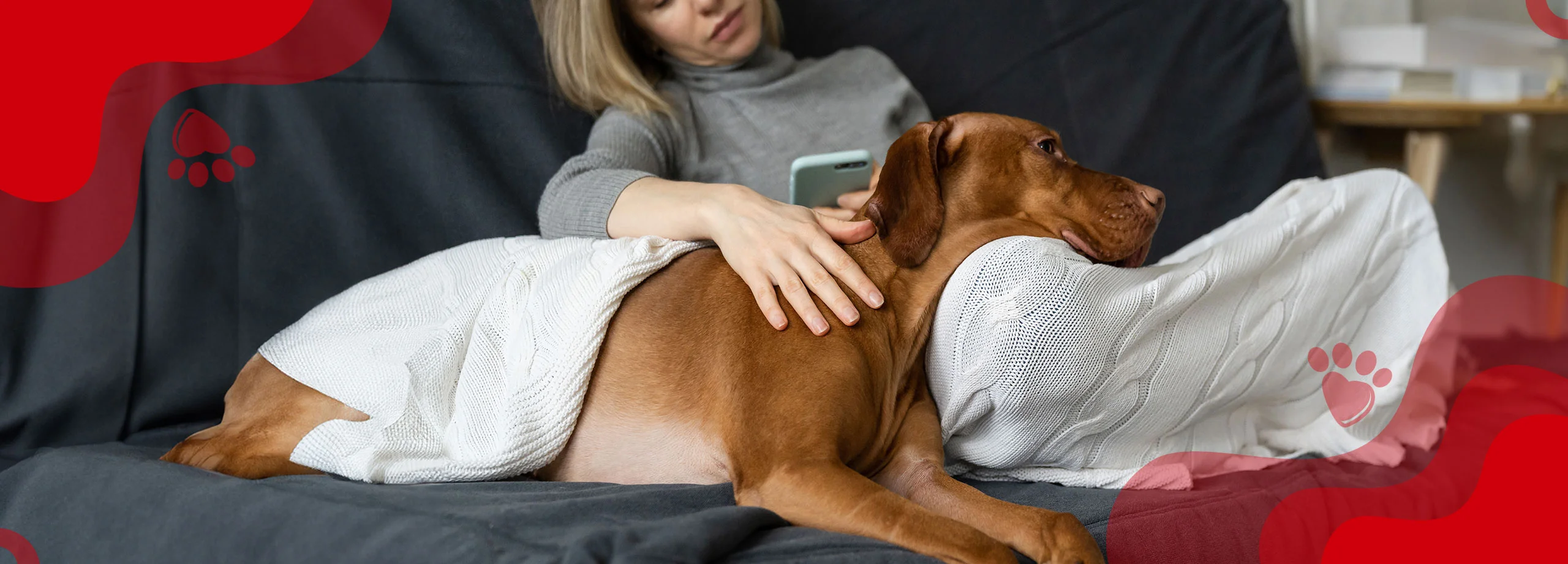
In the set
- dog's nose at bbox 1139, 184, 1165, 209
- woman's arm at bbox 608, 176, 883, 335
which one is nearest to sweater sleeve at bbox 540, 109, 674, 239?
woman's arm at bbox 608, 176, 883, 335

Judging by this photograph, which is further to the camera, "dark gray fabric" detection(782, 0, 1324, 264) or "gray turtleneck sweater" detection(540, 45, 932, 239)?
"dark gray fabric" detection(782, 0, 1324, 264)

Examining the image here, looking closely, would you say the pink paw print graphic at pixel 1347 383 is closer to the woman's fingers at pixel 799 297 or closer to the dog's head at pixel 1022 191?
the dog's head at pixel 1022 191

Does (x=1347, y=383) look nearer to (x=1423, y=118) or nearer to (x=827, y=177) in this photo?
Answer: (x=827, y=177)

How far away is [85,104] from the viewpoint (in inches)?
64.6

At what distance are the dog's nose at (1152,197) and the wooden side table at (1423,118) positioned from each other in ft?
5.25

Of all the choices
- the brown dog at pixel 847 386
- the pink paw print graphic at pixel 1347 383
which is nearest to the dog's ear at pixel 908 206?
the brown dog at pixel 847 386

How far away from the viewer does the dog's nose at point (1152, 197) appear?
4.70 ft

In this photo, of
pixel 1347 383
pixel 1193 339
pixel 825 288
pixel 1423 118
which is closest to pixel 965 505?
pixel 825 288

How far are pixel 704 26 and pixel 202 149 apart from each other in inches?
36.4

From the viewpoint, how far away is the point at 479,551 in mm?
958

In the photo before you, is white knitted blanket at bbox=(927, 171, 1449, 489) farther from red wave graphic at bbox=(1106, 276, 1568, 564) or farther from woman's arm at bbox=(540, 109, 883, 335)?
woman's arm at bbox=(540, 109, 883, 335)

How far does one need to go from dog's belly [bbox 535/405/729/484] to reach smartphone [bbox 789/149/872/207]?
0.50 meters

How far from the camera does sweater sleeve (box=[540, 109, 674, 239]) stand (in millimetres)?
1637

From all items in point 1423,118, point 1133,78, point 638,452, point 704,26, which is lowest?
point 1423,118
